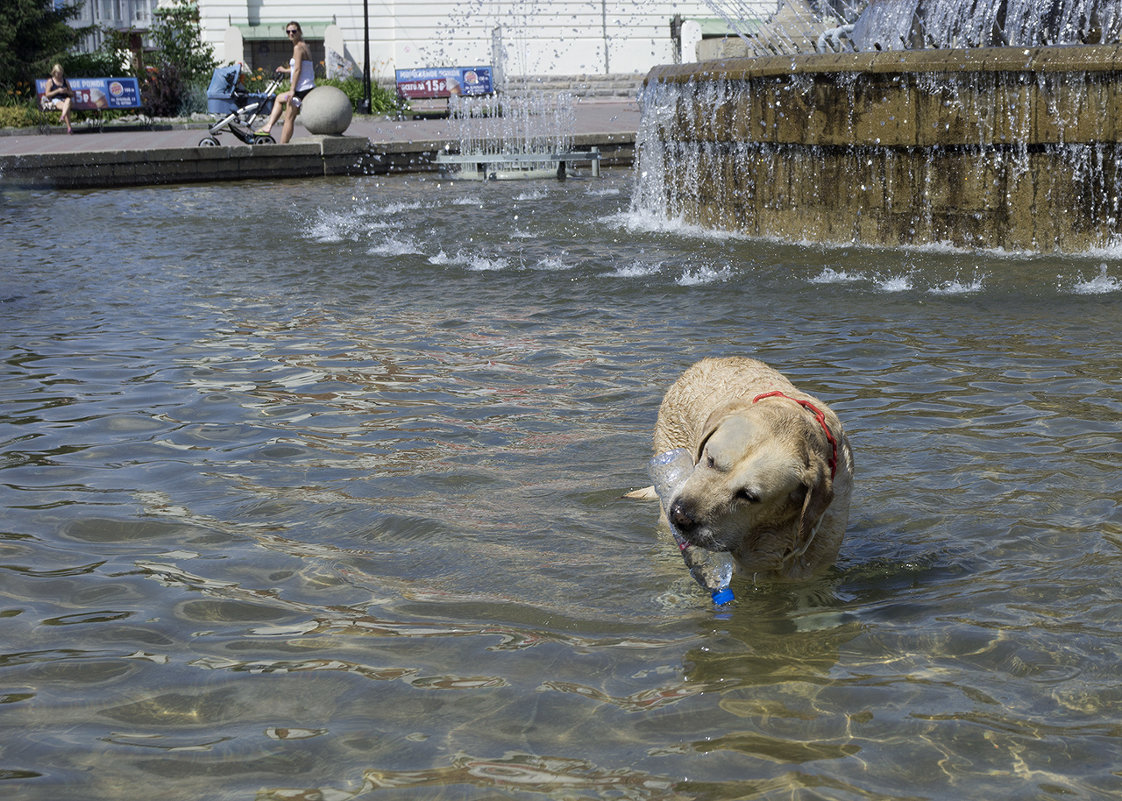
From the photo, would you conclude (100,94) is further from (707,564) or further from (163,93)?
(707,564)

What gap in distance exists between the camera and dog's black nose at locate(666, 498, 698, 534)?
3545 mm

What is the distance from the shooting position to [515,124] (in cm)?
2766

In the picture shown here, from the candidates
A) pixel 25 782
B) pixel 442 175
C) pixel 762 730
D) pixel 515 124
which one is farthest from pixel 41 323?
pixel 515 124

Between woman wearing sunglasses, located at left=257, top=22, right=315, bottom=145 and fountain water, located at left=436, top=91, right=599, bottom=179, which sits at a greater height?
woman wearing sunglasses, located at left=257, top=22, right=315, bottom=145

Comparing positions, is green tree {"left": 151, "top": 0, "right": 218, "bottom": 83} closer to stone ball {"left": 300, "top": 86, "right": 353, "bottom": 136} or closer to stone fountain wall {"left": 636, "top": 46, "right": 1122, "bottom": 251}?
stone ball {"left": 300, "top": 86, "right": 353, "bottom": 136}

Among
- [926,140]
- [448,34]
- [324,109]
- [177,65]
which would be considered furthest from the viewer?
[448,34]

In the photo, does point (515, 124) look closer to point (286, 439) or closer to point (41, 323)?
point (41, 323)

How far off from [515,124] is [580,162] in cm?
579

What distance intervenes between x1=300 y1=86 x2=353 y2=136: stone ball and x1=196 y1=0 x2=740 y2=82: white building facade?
2617 centimetres

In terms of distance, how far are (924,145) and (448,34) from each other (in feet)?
132

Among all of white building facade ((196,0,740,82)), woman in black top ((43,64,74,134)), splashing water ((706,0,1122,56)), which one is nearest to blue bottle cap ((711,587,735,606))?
splashing water ((706,0,1122,56))

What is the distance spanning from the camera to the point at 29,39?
127 ft

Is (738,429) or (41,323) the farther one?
(41,323)

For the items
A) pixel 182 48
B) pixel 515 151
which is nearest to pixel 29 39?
pixel 182 48
